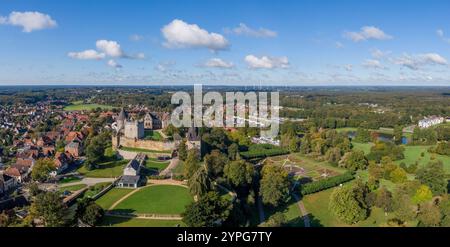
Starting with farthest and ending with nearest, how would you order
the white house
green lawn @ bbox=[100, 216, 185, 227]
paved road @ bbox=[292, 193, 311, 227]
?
the white house < paved road @ bbox=[292, 193, 311, 227] < green lawn @ bbox=[100, 216, 185, 227]

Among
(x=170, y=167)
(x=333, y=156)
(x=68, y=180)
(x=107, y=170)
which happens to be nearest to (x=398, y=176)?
(x=333, y=156)

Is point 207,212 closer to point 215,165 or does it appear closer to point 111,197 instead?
point 111,197

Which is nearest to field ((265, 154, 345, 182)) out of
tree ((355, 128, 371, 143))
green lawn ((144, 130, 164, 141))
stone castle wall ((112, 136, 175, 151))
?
stone castle wall ((112, 136, 175, 151))

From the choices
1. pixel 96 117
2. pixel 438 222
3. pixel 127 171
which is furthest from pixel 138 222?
pixel 96 117

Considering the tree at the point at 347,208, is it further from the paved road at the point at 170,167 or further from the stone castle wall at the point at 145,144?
the stone castle wall at the point at 145,144

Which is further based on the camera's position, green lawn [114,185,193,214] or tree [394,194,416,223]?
tree [394,194,416,223]

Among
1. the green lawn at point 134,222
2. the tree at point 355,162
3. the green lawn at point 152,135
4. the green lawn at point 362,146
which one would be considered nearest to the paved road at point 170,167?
the green lawn at point 152,135

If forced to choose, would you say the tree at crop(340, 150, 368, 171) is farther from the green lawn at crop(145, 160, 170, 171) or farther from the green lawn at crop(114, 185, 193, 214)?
the green lawn at crop(114, 185, 193, 214)
